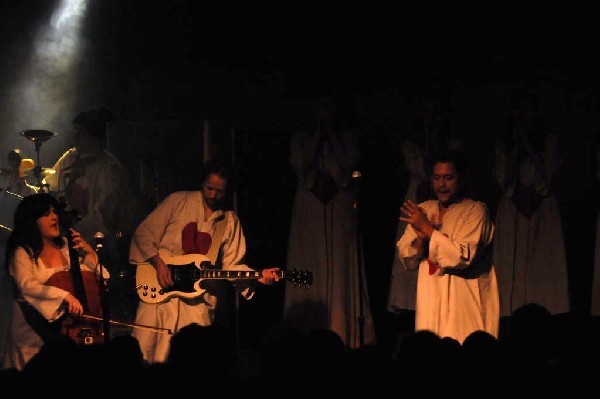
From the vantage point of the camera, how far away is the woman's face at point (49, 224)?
25.1 ft

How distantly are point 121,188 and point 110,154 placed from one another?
380 millimetres

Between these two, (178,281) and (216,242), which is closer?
(178,281)

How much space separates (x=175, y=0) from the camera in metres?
11.2

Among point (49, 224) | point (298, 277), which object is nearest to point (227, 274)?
point (298, 277)

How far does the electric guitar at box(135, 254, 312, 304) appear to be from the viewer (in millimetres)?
8328

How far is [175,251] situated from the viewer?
8547 mm

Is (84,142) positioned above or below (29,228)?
above

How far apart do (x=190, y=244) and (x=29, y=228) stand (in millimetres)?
1447

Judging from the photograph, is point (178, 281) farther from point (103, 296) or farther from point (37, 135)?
point (37, 135)

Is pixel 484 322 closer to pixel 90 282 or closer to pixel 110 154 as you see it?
pixel 90 282

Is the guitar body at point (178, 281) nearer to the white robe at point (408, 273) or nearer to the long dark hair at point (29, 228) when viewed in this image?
the long dark hair at point (29, 228)

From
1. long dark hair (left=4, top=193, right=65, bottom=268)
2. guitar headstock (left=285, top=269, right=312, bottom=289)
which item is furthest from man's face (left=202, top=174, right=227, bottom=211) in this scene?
long dark hair (left=4, top=193, right=65, bottom=268)

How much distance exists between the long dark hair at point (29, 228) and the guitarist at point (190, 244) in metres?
1.02

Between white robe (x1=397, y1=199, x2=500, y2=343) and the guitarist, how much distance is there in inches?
53.5
